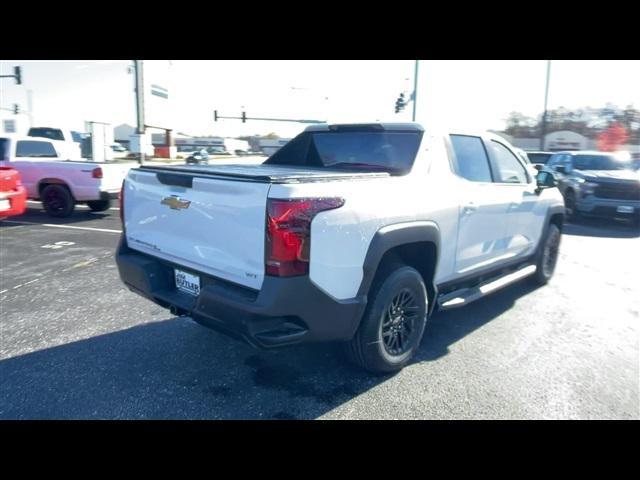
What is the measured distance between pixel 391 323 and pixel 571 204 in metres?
10.4

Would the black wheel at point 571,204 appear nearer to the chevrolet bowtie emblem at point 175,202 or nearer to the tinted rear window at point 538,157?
the tinted rear window at point 538,157

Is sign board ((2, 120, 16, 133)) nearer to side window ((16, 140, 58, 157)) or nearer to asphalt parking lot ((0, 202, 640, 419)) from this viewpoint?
side window ((16, 140, 58, 157))

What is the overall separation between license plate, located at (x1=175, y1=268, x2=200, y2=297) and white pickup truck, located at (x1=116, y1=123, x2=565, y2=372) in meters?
0.01

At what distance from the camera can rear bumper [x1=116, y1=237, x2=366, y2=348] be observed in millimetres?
2598

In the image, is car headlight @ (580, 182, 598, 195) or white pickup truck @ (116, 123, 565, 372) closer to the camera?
white pickup truck @ (116, 123, 565, 372)

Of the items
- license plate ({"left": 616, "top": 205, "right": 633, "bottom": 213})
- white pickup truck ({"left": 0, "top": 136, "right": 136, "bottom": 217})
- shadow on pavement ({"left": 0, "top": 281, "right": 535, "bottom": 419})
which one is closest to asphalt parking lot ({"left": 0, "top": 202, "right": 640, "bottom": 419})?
shadow on pavement ({"left": 0, "top": 281, "right": 535, "bottom": 419})

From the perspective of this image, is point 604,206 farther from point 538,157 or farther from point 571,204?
point 538,157

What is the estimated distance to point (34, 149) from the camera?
11.3m

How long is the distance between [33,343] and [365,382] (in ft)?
9.34

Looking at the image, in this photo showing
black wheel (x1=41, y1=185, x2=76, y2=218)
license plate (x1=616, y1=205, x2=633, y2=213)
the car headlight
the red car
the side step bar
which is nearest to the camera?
the side step bar

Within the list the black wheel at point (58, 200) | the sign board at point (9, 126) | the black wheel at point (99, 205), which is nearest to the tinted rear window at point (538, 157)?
the black wheel at point (99, 205)

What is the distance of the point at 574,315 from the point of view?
16.0 ft
